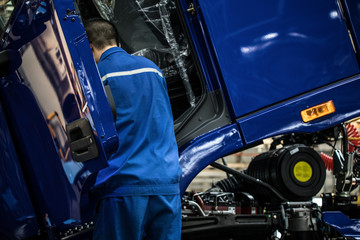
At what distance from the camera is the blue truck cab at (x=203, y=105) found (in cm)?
172

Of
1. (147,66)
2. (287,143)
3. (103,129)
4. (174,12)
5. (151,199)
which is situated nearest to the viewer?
(103,129)

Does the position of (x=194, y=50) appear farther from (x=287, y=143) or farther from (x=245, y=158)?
(x=245, y=158)

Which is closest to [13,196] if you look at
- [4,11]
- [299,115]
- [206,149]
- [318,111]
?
[4,11]

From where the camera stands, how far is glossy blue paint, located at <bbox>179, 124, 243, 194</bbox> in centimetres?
254

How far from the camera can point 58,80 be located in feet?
5.68

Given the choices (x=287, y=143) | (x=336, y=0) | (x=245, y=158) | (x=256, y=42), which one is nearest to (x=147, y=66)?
(x=256, y=42)

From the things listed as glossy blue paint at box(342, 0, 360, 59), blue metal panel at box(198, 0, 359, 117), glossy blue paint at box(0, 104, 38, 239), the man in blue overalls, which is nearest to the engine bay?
blue metal panel at box(198, 0, 359, 117)

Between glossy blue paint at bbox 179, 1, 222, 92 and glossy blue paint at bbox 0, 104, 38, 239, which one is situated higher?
glossy blue paint at bbox 179, 1, 222, 92

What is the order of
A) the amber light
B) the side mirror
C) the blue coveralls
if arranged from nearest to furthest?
the side mirror, the blue coveralls, the amber light

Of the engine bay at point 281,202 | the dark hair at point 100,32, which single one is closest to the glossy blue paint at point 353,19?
the engine bay at point 281,202

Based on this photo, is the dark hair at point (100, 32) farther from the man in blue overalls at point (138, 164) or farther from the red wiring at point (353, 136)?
the red wiring at point (353, 136)

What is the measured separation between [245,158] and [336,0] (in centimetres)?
748

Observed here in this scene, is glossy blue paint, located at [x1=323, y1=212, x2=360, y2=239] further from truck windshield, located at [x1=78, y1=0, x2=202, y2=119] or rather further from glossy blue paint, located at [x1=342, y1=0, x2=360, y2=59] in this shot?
truck windshield, located at [x1=78, y1=0, x2=202, y2=119]

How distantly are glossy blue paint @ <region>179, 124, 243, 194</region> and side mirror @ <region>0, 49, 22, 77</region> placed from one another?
1114mm
